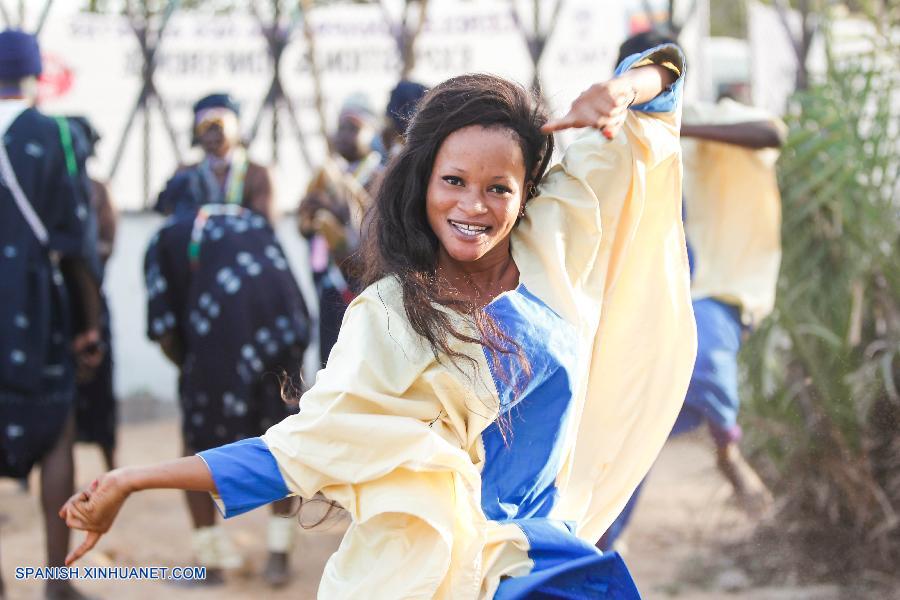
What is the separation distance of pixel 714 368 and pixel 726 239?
1.67 feet

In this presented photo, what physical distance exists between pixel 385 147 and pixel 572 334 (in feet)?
10.2

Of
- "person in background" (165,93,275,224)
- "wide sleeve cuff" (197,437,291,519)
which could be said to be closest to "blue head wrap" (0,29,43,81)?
"person in background" (165,93,275,224)

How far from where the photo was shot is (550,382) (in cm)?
240

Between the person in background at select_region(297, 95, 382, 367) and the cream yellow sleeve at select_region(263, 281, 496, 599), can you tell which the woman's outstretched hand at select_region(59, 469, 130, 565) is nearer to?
the cream yellow sleeve at select_region(263, 281, 496, 599)

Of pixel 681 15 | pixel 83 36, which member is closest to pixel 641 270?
pixel 681 15

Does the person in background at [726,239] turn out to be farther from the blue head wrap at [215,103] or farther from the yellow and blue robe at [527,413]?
the blue head wrap at [215,103]

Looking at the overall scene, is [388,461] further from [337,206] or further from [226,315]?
[337,206]

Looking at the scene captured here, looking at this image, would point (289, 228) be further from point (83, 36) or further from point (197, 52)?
point (83, 36)

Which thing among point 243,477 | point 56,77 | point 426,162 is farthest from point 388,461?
point 56,77

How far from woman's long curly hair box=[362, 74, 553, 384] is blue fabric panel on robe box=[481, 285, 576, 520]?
0.11 meters

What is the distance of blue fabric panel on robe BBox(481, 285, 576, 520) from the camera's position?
236cm

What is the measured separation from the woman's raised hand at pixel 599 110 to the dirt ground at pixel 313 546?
2.20 m

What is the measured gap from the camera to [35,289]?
4828mm

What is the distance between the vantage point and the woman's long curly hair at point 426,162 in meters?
2.50
